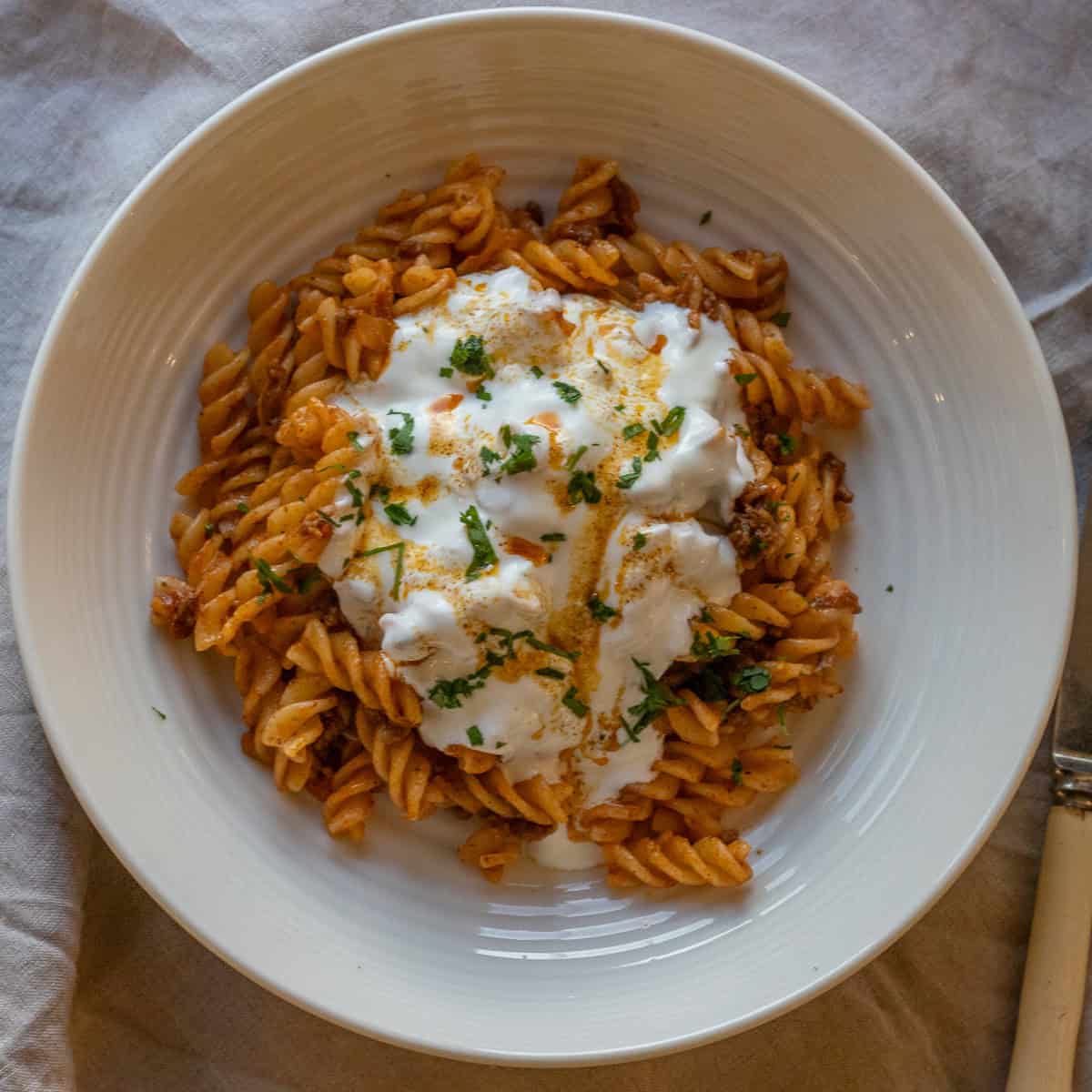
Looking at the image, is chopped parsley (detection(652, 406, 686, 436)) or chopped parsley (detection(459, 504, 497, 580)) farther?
chopped parsley (detection(652, 406, 686, 436))

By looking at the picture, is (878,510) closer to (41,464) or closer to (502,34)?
(502,34)

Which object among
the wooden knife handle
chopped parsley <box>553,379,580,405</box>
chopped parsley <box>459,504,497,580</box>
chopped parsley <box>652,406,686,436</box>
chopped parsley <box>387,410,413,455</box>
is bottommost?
the wooden knife handle

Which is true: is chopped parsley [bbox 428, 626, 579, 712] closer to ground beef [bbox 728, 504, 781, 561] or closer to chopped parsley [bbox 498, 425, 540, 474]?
chopped parsley [bbox 498, 425, 540, 474]

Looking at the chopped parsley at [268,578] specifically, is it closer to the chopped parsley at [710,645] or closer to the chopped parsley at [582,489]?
the chopped parsley at [582,489]

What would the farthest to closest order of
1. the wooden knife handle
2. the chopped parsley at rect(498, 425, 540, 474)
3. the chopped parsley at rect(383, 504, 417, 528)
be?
the wooden knife handle → the chopped parsley at rect(383, 504, 417, 528) → the chopped parsley at rect(498, 425, 540, 474)

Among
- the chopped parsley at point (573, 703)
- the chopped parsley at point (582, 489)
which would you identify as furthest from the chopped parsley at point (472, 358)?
the chopped parsley at point (573, 703)

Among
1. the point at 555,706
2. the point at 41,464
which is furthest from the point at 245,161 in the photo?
the point at 555,706

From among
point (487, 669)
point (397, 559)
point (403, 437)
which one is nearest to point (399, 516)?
point (397, 559)

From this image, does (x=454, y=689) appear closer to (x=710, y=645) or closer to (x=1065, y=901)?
(x=710, y=645)

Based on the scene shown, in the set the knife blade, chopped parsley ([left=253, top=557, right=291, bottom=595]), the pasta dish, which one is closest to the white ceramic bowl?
the pasta dish
